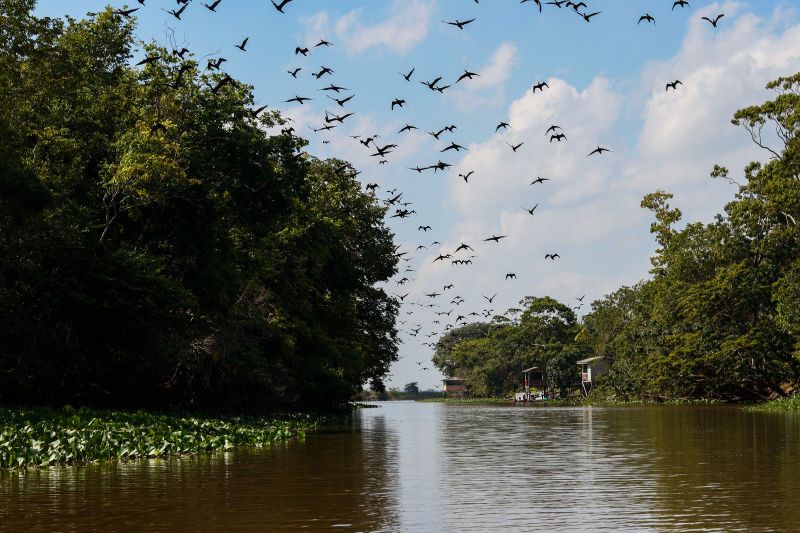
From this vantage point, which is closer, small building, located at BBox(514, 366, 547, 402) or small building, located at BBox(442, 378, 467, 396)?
small building, located at BBox(514, 366, 547, 402)

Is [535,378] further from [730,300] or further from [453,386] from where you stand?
[730,300]

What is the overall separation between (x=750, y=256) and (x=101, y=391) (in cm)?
5340

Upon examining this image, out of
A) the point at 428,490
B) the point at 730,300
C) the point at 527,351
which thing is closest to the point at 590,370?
the point at 527,351

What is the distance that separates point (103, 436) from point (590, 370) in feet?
334

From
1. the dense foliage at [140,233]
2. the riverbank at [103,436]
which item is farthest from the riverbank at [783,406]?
the riverbank at [103,436]

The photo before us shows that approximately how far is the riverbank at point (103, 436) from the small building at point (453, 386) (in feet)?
513

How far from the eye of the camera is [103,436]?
77.5 ft

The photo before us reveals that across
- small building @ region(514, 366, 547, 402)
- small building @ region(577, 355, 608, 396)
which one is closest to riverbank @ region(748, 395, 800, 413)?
small building @ region(577, 355, 608, 396)

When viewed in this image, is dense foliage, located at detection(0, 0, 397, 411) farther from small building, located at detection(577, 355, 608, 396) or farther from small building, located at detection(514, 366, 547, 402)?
small building, located at detection(514, 366, 547, 402)

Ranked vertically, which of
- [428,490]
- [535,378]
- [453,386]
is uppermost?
[428,490]

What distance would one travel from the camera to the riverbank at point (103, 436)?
21.7 meters

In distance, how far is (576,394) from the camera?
402 feet

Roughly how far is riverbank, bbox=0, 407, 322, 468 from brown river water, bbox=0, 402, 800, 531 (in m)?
0.95

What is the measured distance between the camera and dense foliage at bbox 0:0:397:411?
112 feet
